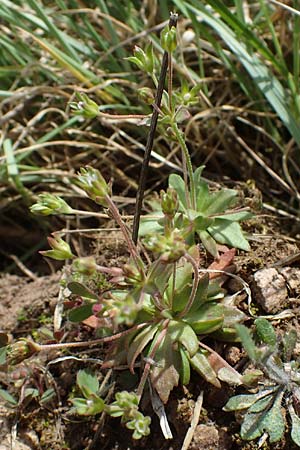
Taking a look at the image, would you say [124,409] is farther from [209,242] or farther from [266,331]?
[209,242]

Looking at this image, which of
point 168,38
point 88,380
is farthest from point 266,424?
point 168,38

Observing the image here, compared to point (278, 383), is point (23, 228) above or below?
below

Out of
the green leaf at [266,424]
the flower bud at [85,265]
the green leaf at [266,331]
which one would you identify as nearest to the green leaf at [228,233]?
the green leaf at [266,331]

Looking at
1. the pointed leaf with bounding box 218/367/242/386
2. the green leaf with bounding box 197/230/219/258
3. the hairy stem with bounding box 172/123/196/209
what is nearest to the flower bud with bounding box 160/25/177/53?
the hairy stem with bounding box 172/123/196/209

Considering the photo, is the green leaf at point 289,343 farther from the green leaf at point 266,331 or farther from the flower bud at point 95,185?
the flower bud at point 95,185

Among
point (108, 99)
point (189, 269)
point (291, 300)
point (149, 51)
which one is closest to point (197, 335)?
point (189, 269)

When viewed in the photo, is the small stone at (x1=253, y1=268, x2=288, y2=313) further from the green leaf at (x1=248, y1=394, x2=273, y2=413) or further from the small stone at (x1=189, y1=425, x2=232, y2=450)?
the small stone at (x1=189, y1=425, x2=232, y2=450)

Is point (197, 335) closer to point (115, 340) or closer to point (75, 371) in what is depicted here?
point (115, 340)
